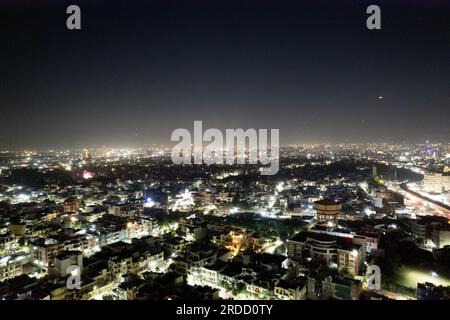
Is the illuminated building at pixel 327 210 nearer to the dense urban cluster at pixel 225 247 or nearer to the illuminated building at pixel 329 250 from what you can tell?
the dense urban cluster at pixel 225 247

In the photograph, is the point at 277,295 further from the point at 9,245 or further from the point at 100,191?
the point at 100,191

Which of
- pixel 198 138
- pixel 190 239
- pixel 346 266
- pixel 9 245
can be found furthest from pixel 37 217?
pixel 346 266

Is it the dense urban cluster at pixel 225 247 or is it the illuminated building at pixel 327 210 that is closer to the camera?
the dense urban cluster at pixel 225 247

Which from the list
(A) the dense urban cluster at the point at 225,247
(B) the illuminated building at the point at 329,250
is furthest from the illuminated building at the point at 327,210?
(B) the illuminated building at the point at 329,250

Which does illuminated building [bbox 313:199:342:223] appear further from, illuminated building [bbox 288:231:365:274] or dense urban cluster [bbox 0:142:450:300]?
illuminated building [bbox 288:231:365:274]

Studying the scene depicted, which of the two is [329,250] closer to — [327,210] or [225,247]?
[225,247]

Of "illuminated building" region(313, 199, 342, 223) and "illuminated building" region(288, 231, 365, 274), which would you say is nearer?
"illuminated building" region(288, 231, 365, 274)

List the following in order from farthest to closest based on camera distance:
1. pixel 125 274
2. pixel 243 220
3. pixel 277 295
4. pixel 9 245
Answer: pixel 243 220
pixel 9 245
pixel 125 274
pixel 277 295

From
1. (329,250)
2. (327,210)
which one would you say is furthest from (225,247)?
(327,210)

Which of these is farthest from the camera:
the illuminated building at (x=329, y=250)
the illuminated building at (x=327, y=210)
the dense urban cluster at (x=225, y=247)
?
the illuminated building at (x=327, y=210)

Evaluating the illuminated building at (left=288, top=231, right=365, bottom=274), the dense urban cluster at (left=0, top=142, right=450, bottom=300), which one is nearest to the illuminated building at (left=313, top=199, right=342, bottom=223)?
the dense urban cluster at (left=0, top=142, right=450, bottom=300)

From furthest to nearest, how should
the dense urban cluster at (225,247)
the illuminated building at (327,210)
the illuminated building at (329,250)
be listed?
the illuminated building at (327,210), the illuminated building at (329,250), the dense urban cluster at (225,247)
